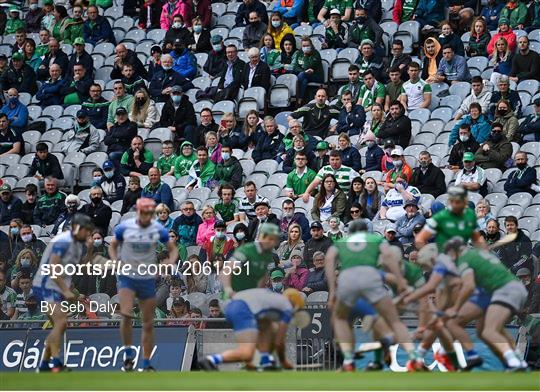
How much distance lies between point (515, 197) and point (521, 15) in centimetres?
490

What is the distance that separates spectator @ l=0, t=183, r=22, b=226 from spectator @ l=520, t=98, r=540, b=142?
355 inches

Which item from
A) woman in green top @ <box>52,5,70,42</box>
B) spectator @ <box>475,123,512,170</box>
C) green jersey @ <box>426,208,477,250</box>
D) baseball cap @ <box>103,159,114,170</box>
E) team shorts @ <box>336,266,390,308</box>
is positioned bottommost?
team shorts @ <box>336,266,390,308</box>

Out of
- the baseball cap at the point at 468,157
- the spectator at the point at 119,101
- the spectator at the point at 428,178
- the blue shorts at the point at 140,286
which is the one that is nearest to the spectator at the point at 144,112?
the spectator at the point at 119,101

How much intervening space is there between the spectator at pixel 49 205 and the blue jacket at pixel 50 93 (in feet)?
13.2

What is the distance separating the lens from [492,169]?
86.0ft

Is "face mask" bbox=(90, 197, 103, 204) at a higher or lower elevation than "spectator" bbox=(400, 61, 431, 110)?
lower

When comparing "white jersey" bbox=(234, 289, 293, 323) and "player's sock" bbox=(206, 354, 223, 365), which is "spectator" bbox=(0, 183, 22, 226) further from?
"player's sock" bbox=(206, 354, 223, 365)

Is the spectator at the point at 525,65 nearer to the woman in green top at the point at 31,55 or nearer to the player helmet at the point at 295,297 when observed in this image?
the player helmet at the point at 295,297

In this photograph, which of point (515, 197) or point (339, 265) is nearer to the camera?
point (339, 265)

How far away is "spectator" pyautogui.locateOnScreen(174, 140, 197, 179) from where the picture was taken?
2867 centimetres

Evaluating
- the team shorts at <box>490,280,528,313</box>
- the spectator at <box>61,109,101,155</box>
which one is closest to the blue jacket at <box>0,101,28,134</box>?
the spectator at <box>61,109,101,155</box>

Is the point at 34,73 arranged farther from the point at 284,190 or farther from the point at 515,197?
the point at 515,197

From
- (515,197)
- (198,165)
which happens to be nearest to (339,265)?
(515,197)

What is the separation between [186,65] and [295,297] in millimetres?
11128
